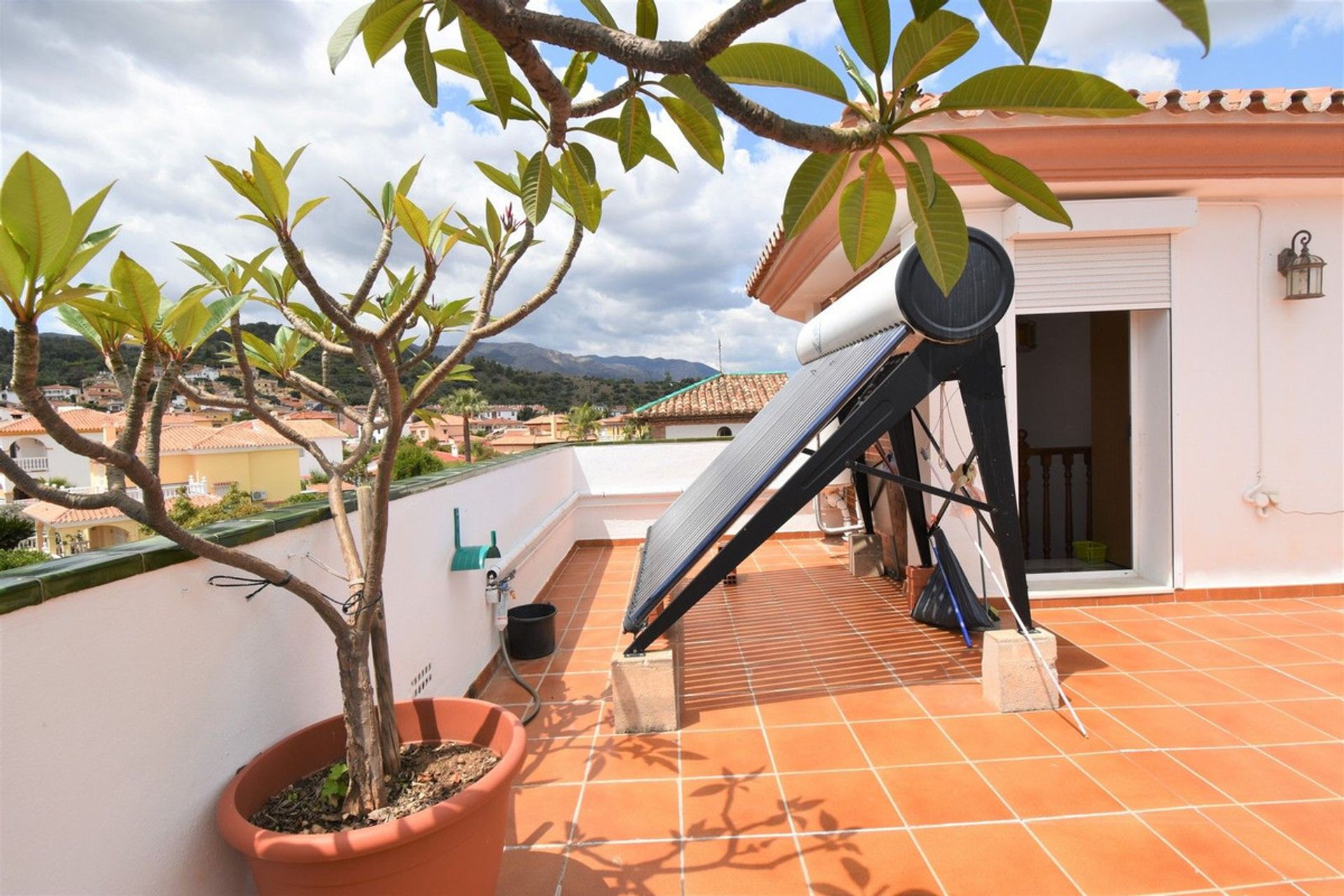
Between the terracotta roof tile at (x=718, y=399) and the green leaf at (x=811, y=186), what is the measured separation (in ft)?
84.7

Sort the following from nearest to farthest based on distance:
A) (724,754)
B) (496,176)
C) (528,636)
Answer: (496,176), (724,754), (528,636)

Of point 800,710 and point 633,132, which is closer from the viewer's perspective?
point 633,132

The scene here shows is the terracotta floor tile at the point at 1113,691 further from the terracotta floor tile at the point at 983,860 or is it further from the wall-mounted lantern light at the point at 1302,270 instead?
the wall-mounted lantern light at the point at 1302,270

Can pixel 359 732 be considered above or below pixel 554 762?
above

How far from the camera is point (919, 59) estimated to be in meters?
0.96

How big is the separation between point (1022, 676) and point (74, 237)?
376cm

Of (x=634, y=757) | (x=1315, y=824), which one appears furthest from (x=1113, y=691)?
(x=634, y=757)

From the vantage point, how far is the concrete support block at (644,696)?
328 cm

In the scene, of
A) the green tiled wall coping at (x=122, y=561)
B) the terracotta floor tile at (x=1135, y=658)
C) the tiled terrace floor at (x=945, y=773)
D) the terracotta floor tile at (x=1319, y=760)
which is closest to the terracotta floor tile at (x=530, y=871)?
the tiled terrace floor at (x=945, y=773)

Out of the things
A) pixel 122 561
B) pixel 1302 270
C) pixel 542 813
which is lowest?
pixel 542 813

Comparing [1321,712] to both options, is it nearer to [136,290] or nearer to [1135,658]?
[1135,658]

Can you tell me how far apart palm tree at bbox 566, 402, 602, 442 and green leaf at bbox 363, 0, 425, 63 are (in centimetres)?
5395

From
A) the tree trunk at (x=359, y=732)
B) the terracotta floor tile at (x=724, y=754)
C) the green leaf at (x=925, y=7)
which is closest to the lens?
the green leaf at (x=925, y=7)

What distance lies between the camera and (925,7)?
3.02ft
